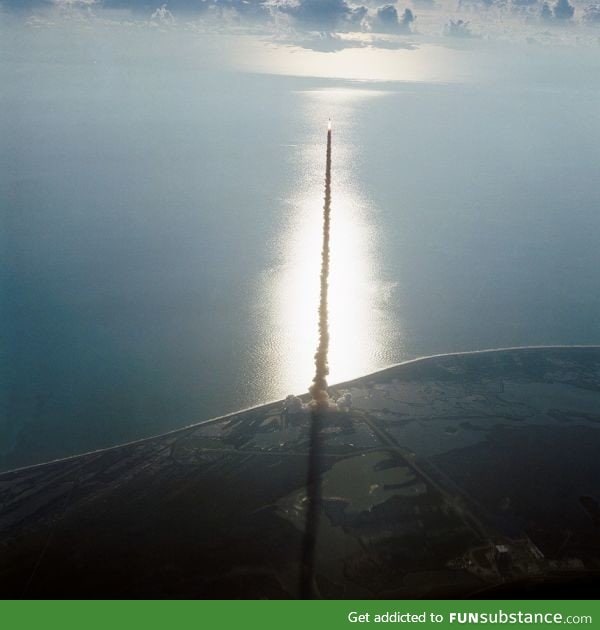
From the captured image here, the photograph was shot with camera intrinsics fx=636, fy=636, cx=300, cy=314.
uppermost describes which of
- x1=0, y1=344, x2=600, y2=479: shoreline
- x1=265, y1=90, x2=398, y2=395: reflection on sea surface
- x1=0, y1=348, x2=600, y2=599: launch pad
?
x1=0, y1=348, x2=600, y2=599: launch pad

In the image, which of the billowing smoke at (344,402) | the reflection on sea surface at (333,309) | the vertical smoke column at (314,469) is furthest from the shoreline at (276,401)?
the reflection on sea surface at (333,309)

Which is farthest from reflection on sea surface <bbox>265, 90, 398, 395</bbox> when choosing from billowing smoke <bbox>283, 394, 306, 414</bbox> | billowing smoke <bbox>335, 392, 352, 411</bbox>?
billowing smoke <bbox>335, 392, 352, 411</bbox>

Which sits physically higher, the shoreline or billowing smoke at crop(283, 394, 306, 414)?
billowing smoke at crop(283, 394, 306, 414)

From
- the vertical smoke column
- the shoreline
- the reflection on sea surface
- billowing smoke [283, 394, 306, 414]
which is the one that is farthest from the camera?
the reflection on sea surface

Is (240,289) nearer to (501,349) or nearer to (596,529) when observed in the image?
(501,349)

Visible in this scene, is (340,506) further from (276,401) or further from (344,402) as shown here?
(276,401)

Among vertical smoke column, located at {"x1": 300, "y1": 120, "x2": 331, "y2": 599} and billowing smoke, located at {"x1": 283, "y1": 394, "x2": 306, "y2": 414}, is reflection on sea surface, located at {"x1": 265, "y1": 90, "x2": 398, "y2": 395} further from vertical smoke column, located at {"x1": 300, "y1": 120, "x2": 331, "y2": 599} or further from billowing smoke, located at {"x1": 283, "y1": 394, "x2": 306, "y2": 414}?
vertical smoke column, located at {"x1": 300, "y1": 120, "x2": 331, "y2": 599}

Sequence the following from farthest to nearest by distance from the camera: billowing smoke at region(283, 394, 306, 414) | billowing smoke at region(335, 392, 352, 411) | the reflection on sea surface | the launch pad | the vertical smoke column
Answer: the reflection on sea surface < billowing smoke at region(335, 392, 352, 411) < billowing smoke at region(283, 394, 306, 414) < the launch pad < the vertical smoke column

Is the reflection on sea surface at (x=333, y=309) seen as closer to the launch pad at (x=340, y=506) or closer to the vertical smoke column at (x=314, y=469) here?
the vertical smoke column at (x=314, y=469)

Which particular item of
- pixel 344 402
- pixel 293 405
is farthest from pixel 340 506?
pixel 344 402

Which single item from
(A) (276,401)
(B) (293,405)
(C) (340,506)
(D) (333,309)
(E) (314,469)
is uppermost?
(B) (293,405)

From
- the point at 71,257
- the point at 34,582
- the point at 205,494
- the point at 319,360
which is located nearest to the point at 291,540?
the point at 205,494
